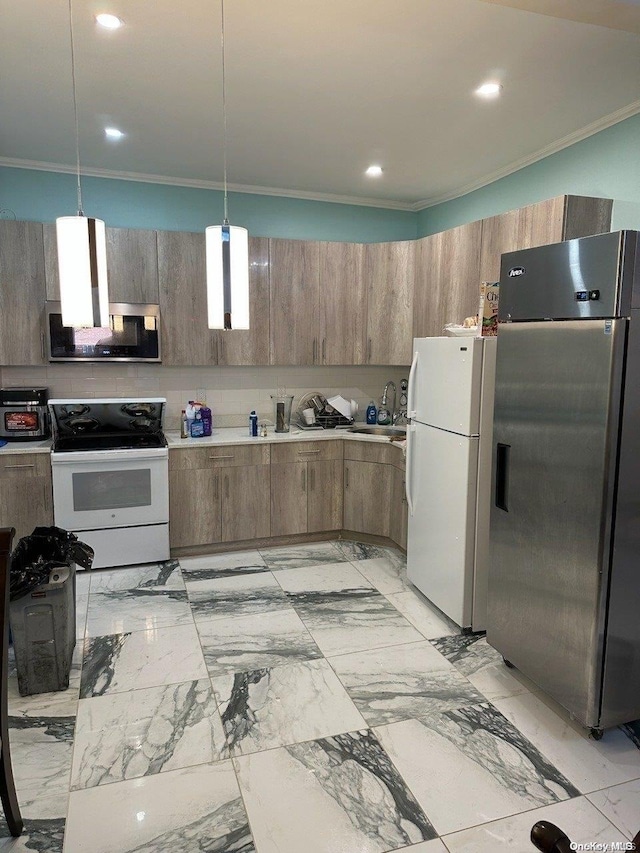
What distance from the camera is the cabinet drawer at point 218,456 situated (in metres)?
4.08

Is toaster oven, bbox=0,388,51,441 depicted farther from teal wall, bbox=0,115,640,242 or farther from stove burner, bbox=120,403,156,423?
teal wall, bbox=0,115,640,242

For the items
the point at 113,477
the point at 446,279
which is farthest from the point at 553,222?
the point at 113,477

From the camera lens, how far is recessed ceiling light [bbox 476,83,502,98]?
277 centimetres

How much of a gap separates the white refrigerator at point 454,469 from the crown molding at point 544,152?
146 centimetres

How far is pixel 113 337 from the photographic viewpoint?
405 cm

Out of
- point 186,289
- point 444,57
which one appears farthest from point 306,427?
point 444,57

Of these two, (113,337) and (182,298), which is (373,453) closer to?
(182,298)

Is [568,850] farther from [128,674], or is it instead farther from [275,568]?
[275,568]

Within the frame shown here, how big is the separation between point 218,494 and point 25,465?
1.31 metres

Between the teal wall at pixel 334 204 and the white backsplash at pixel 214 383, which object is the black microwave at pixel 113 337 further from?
the teal wall at pixel 334 204

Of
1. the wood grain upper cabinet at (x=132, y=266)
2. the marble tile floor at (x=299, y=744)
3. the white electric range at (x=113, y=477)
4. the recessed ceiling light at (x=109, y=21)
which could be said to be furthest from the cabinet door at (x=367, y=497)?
the recessed ceiling light at (x=109, y=21)

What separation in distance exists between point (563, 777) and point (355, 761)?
77 cm

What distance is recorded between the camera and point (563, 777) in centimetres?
207

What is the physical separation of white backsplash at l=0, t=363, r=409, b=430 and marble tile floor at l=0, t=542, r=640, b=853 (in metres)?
1.78
